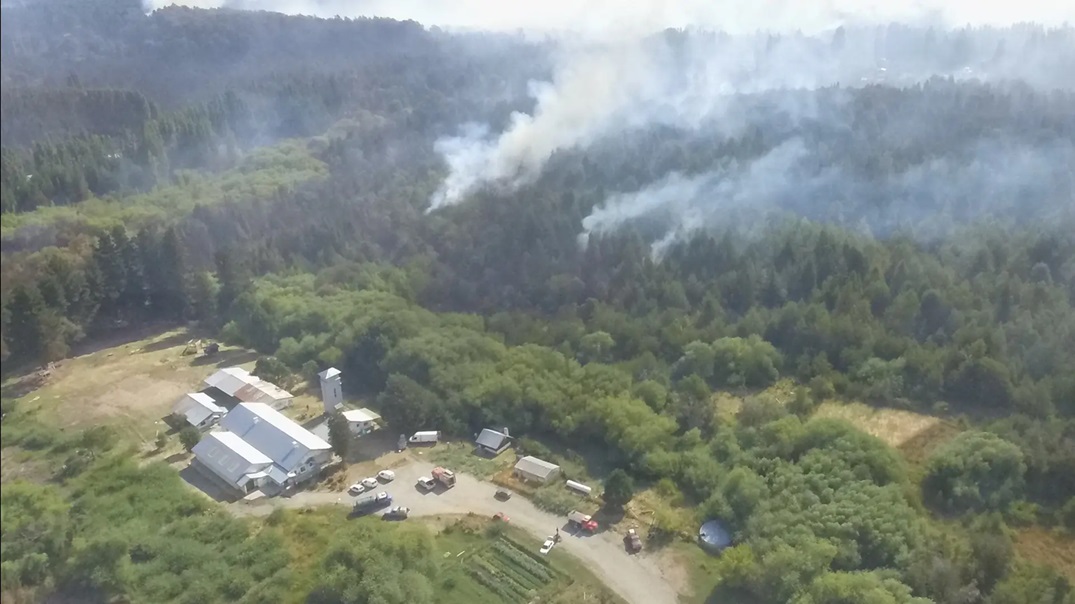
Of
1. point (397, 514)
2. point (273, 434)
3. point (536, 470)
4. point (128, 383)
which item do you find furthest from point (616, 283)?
point (128, 383)

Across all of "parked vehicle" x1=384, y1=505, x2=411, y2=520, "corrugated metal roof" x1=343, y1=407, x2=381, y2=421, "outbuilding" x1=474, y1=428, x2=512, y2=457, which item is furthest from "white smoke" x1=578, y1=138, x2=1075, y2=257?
"parked vehicle" x1=384, y1=505, x2=411, y2=520

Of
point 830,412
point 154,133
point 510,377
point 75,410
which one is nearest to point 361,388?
point 510,377

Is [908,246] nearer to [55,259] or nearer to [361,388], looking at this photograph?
[361,388]

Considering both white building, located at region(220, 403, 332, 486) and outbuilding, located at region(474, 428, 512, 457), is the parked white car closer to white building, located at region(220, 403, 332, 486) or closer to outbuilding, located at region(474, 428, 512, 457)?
outbuilding, located at region(474, 428, 512, 457)

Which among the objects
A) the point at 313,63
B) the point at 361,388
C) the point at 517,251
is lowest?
the point at 361,388

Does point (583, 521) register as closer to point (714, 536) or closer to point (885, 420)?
point (714, 536)
